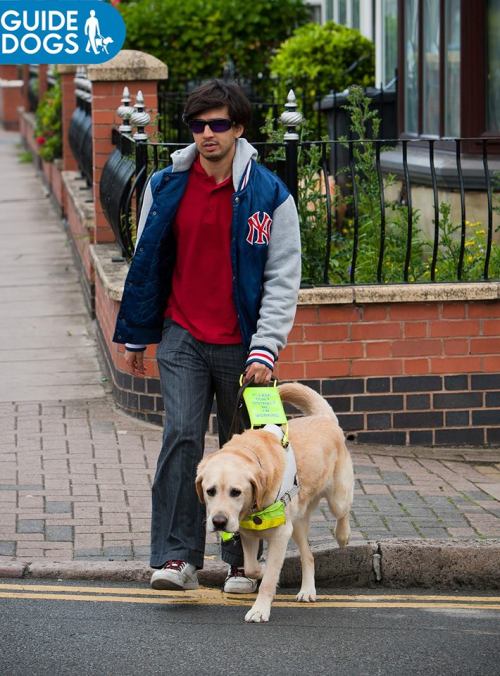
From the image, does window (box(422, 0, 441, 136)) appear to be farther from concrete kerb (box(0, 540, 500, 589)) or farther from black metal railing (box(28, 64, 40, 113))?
black metal railing (box(28, 64, 40, 113))

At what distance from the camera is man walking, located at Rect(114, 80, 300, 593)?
18.2ft

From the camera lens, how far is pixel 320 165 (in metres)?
8.88

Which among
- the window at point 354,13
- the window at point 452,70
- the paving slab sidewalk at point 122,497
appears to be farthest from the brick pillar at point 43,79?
the window at point 452,70

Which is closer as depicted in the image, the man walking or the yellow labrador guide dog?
the yellow labrador guide dog

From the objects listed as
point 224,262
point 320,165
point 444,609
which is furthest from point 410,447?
point 224,262

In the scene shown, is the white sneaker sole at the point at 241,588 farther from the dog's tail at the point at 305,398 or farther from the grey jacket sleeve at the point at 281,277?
the grey jacket sleeve at the point at 281,277

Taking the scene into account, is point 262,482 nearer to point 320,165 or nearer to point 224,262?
point 224,262

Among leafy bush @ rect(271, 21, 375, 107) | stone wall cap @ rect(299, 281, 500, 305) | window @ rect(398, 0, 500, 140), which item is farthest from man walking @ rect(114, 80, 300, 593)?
leafy bush @ rect(271, 21, 375, 107)

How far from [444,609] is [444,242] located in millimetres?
3289

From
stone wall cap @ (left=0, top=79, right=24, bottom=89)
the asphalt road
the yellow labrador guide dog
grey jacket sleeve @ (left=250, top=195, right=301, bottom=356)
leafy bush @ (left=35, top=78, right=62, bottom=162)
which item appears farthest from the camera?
stone wall cap @ (left=0, top=79, right=24, bottom=89)

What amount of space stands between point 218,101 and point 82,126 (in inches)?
352

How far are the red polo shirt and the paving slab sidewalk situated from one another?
1146 mm

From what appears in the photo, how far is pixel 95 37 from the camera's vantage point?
344 inches

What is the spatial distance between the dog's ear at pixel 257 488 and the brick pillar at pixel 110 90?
20.0 feet
